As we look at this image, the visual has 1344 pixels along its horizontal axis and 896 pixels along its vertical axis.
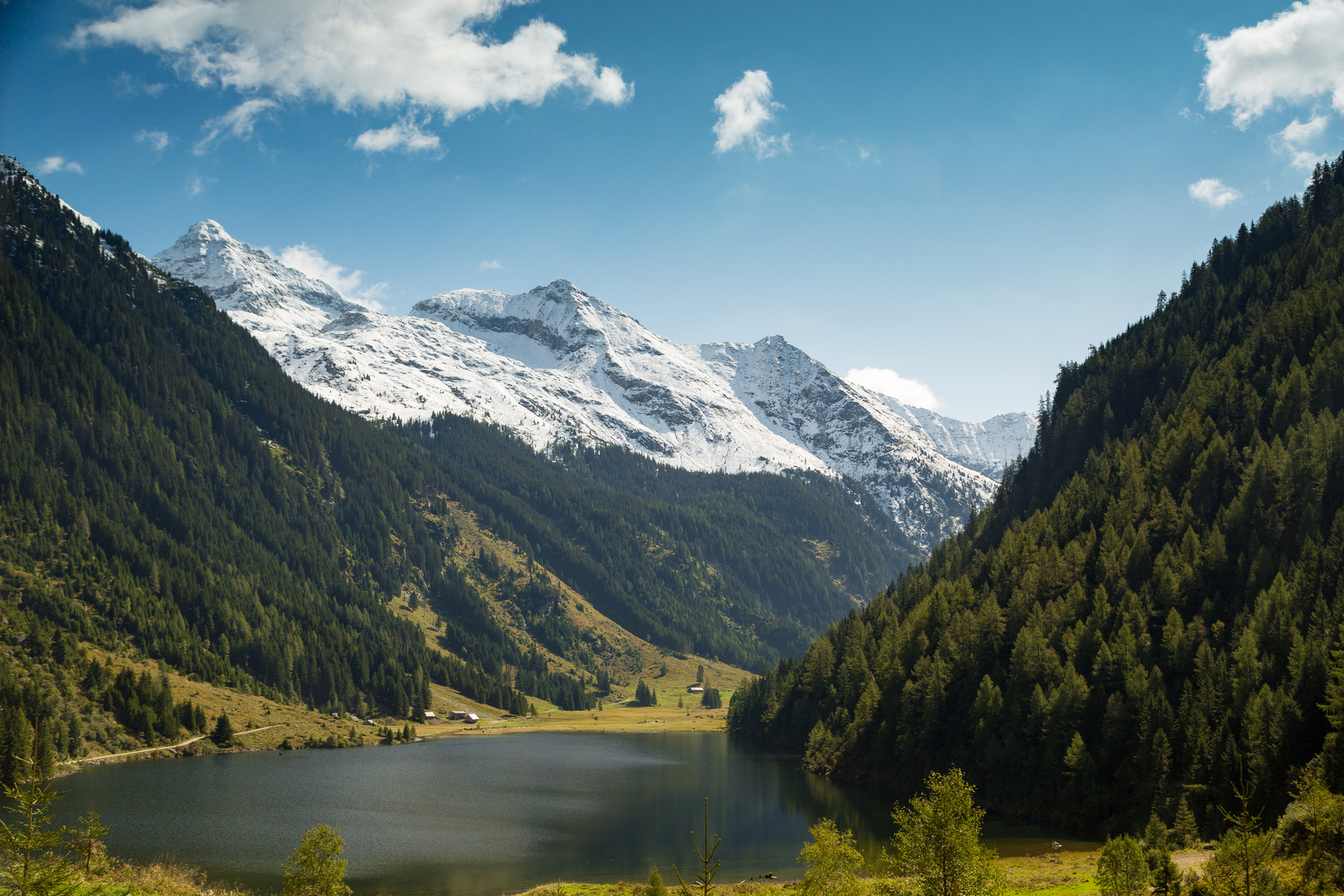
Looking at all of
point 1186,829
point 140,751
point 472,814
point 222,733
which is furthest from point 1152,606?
point 222,733

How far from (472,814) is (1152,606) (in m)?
78.8

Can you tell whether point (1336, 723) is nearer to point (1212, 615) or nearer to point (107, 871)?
point (1212, 615)

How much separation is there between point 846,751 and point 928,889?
8602cm

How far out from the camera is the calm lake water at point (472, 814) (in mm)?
72688

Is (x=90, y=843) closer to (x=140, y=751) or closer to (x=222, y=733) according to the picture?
(x=140, y=751)

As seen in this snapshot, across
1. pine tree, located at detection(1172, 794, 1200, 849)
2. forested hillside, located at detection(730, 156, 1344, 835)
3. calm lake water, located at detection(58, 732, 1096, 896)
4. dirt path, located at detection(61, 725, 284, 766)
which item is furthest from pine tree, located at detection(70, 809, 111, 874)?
dirt path, located at detection(61, 725, 284, 766)

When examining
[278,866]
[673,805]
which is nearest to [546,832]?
[673,805]

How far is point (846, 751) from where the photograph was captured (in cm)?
12012

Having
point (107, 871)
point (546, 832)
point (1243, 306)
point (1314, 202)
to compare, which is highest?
point (1314, 202)

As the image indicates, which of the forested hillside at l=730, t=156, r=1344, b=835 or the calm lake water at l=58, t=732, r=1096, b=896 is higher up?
the forested hillside at l=730, t=156, r=1344, b=835

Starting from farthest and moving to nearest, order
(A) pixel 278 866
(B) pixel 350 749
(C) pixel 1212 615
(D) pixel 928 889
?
(B) pixel 350 749
(C) pixel 1212 615
(A) pixel 278 866
(D) pixel 928 889

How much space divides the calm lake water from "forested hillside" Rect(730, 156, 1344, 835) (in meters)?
10.9

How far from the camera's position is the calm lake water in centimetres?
7269

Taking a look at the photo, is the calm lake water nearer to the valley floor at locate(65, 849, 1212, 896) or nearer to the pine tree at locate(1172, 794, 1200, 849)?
the valley floor at locate(65, 849, 1212, 896)
